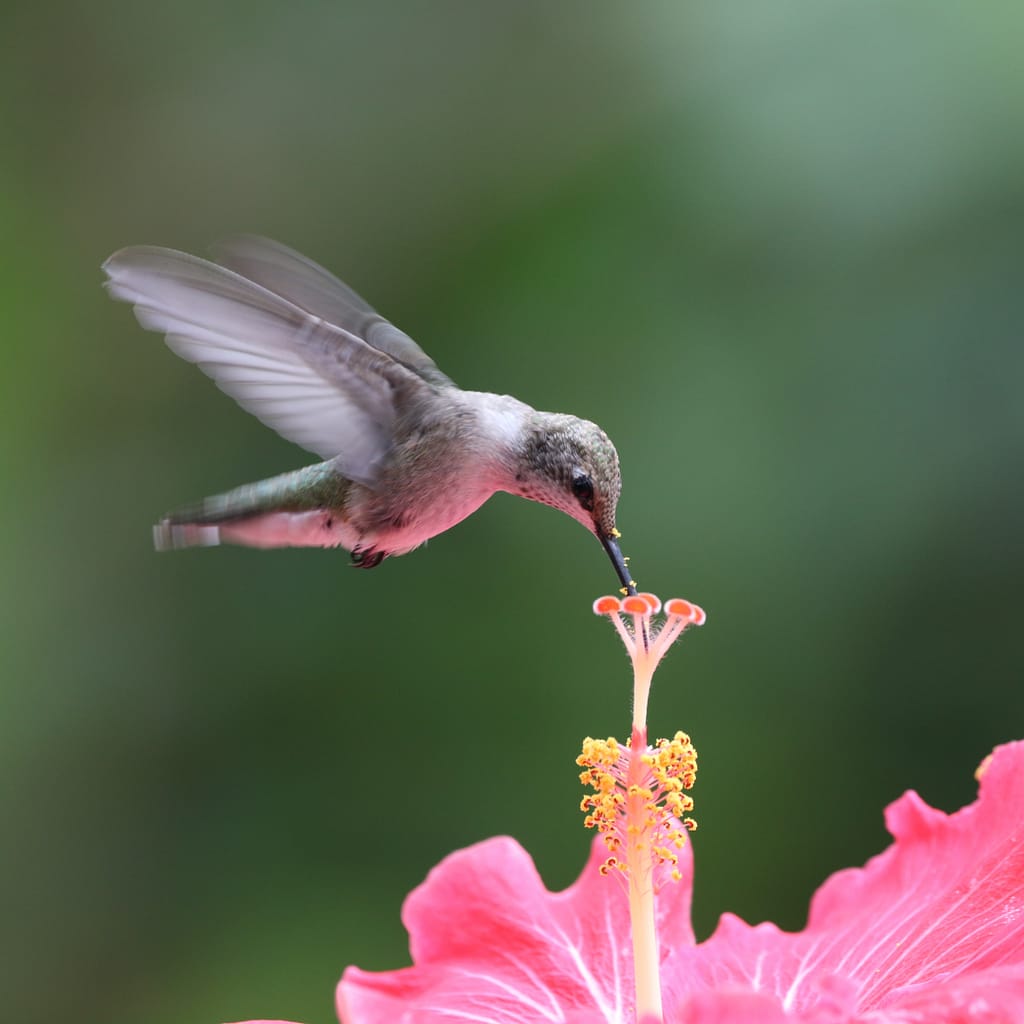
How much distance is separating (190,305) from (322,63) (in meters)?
1.47

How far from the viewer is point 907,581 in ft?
6.45

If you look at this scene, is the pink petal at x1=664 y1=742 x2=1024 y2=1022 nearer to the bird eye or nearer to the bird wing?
the bird eye

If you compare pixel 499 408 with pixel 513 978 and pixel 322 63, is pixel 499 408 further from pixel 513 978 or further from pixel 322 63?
pixel 322 63

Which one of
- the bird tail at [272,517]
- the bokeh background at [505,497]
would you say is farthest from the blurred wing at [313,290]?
the bokeh background at [505,497]

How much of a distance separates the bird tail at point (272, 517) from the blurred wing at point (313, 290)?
0.44 feet

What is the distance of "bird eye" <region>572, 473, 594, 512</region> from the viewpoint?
996 mm

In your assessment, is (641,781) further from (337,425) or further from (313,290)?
(313,290)

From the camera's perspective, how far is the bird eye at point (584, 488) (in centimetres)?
100

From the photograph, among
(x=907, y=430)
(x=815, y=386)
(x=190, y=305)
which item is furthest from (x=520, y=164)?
(x=190, y=305)

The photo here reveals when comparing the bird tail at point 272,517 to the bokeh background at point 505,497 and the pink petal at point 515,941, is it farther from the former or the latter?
the bokeh background at point 505,497

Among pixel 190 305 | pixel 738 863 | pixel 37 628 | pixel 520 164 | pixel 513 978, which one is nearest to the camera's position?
pixel 190 305

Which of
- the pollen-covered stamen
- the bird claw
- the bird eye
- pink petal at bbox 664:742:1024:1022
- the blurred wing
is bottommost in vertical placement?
pink petal at bbox 664:742:1024:1022

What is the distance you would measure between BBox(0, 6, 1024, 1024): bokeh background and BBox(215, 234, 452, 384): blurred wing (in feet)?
2.79

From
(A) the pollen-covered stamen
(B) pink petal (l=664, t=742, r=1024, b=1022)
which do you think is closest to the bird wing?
(A) the pollen-covered stamen
